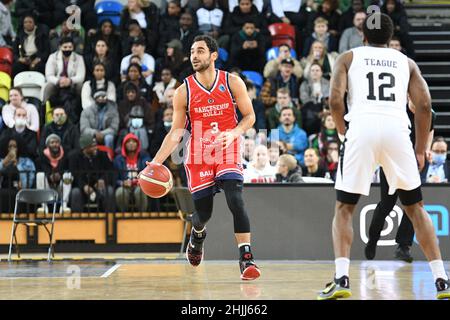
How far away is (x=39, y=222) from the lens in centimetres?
1267

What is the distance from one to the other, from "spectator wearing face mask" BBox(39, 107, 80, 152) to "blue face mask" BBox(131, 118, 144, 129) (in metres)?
0.94

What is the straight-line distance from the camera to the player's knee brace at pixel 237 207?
7953mm

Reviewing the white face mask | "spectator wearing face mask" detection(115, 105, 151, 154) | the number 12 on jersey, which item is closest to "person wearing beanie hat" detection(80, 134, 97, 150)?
"spectator wearing face mask" detection(115, 105, 151, 154)

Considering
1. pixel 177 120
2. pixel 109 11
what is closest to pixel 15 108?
pixel 109 11

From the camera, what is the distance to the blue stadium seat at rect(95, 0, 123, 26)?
56.9 feet

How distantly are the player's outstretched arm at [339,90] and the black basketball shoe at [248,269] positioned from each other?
69.5 inches

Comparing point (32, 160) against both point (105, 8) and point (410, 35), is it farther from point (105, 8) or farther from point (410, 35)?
point (410, 35)

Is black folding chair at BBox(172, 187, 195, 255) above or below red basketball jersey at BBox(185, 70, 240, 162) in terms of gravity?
below

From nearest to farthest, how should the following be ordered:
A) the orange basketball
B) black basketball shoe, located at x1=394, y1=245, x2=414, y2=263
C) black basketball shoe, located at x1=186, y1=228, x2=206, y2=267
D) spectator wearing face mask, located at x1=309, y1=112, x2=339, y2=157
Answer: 1. the orange basketball
2. black basketball shoe, located at x1=186, y1=228, x2=206, y2=267
3. black basketball shoe, located at x1=394, y1=245, x2=414, y2=263
4. spectator wearing face mask, located at x1=309, y1=112, x2=339, y2=157

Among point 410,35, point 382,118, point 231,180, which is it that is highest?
point 410,35

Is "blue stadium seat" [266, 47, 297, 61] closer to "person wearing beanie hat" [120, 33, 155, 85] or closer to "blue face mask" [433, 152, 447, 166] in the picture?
"person wearing beanie hat" [120, 33, 155, 85]
